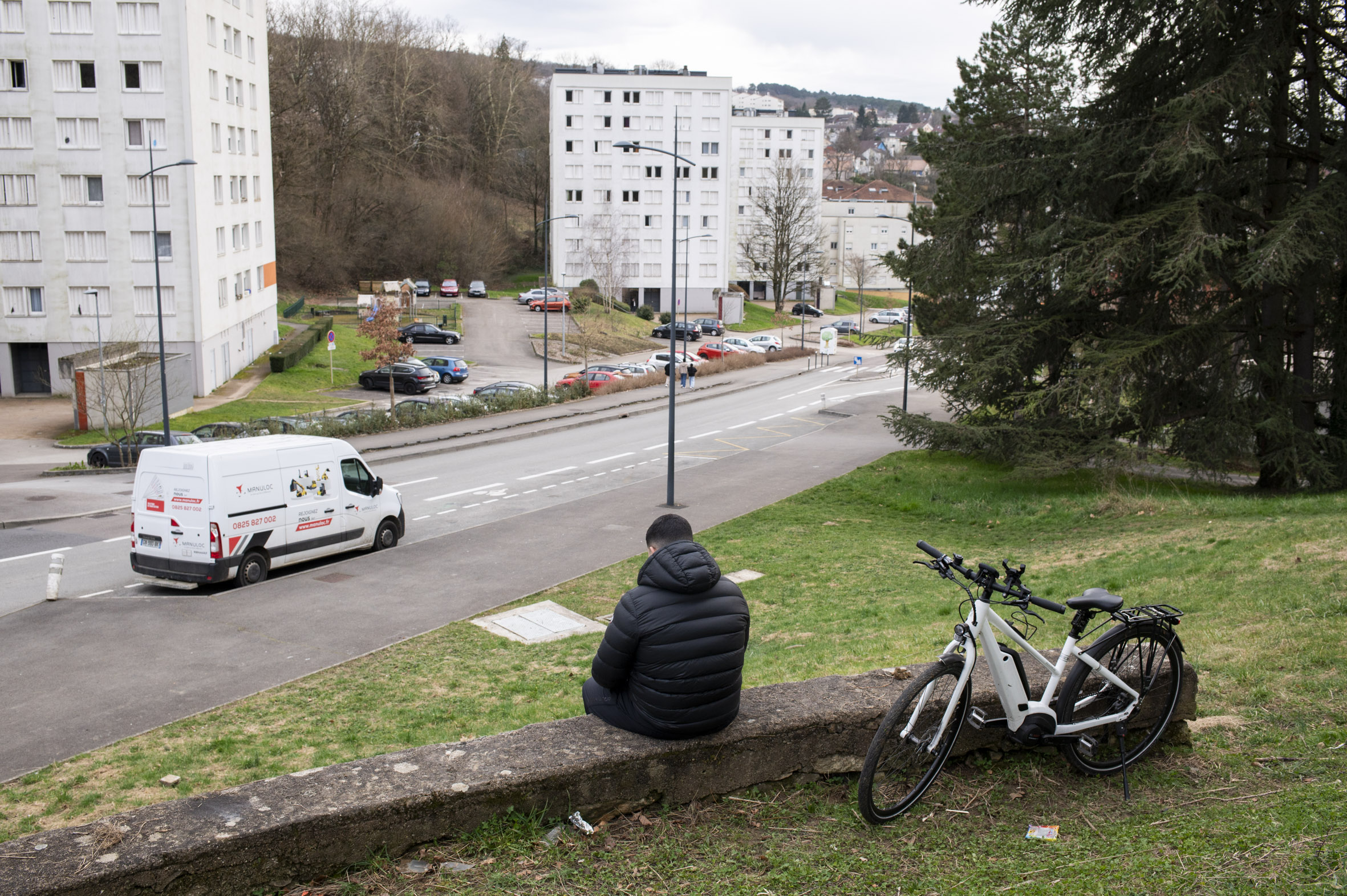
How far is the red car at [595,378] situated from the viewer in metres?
49.3

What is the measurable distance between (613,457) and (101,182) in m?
30.2

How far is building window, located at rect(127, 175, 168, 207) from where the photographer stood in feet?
151

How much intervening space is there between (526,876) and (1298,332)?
21908 millimetres

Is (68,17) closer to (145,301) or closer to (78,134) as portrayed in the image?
(78,134)

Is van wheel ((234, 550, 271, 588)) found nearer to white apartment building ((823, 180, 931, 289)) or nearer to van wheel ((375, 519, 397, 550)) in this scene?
van wheel ((375, 519, 397, 550))

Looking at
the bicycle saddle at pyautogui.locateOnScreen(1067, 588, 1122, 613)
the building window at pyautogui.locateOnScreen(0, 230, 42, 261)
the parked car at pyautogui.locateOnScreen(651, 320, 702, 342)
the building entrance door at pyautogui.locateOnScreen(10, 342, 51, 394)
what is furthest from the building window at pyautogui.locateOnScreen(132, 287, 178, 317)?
the bicycle saddle at pyautogui.locateOnScreen(1067, 588, 1122, 613)

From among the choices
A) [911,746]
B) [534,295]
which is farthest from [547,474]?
[534,295]

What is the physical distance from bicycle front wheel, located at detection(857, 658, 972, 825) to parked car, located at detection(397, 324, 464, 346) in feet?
210

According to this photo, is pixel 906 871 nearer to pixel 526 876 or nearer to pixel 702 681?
pixel 702 681

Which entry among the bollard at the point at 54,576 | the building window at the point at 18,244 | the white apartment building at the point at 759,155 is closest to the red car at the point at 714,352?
the building window at the point at 18,244

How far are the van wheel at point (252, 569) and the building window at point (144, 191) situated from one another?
Result: 35.1 meters

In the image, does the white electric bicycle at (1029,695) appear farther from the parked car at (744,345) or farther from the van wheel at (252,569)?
the parked car at (744,345)

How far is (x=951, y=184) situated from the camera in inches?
933

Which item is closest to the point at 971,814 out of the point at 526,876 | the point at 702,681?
the point at 702,681
